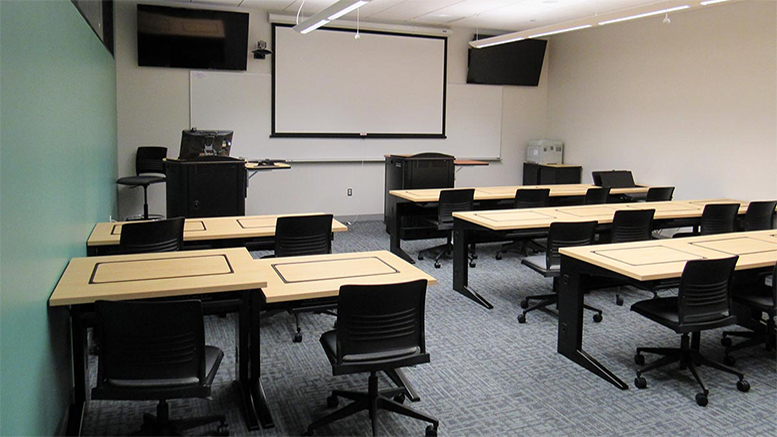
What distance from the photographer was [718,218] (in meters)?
5.77

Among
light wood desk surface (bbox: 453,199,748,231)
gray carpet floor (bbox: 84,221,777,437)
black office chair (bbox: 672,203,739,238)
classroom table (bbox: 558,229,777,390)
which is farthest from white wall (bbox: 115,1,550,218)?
classroom table (bbox: 558,229,777,390)

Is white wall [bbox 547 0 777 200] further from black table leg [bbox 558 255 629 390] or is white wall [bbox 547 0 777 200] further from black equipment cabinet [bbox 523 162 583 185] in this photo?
black table leg [bbox 558 255 629 390]

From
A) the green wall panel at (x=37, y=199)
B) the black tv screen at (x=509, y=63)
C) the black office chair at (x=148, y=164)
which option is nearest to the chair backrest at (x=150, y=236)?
the green wall panel at (x=37, y=199)

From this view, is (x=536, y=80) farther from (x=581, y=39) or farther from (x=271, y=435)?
(x=271, y=435)

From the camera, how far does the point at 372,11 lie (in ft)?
27.2

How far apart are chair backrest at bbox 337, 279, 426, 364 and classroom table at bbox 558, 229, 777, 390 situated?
53.4 inches

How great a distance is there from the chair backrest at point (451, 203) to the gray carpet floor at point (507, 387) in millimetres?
1605

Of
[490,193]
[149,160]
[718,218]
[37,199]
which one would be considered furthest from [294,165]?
[37,199]

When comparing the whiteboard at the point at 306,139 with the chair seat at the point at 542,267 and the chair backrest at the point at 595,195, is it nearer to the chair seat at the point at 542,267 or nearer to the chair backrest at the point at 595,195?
the chair backrest at the point at 595,195

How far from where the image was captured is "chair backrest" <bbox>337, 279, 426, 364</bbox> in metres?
2.70

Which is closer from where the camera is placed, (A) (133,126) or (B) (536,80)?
(A) (133,126)

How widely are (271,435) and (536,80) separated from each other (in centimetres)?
858

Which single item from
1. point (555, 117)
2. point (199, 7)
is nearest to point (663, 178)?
point (555, 117)

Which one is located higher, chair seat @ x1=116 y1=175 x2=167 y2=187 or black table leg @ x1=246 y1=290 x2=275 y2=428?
chair seat @ x1=116 y1=175 x2=167 y2=187
